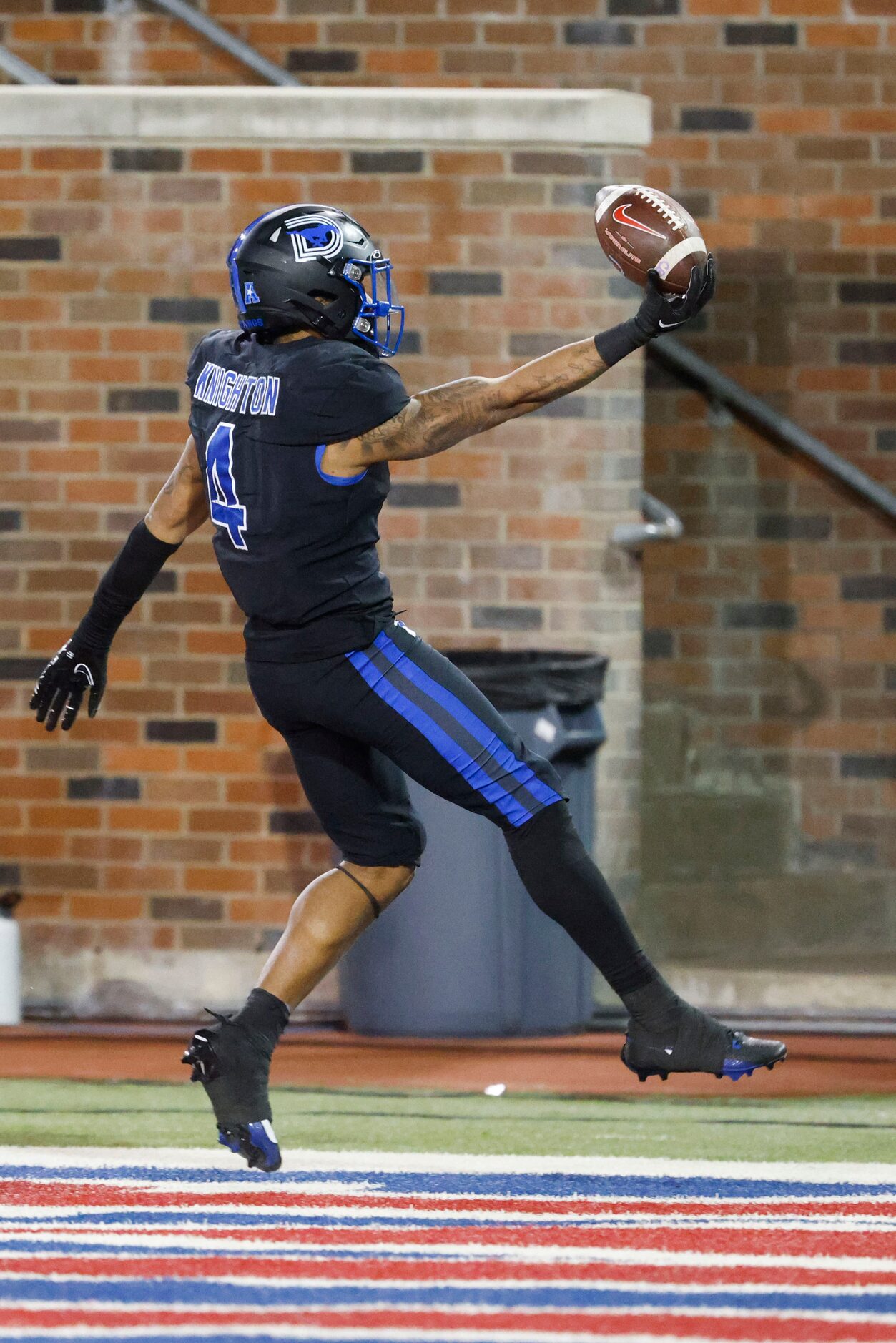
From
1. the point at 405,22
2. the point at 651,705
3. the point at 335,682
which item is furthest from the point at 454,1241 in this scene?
the point at 405,22

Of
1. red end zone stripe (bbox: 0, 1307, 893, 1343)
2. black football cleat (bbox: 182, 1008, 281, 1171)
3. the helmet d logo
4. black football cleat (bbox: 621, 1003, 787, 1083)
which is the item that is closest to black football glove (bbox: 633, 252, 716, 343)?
the helmet d logo

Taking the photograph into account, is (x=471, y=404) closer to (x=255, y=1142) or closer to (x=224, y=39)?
(x=255, y=1142)

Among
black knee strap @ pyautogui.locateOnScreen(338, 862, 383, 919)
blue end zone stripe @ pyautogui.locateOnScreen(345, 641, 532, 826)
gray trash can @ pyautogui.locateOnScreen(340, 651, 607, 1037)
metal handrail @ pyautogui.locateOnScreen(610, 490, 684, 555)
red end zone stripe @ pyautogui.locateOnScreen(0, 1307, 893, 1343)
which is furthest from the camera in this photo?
metal handrail @ pyautogui.locateOnScreen(610, 490, 684, 555)

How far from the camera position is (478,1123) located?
523 cm

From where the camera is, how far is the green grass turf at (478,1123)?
4.89 meters

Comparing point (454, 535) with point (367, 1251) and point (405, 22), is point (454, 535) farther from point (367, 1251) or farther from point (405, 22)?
point (367, 1251)

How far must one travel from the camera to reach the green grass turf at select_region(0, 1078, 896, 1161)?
4887mm

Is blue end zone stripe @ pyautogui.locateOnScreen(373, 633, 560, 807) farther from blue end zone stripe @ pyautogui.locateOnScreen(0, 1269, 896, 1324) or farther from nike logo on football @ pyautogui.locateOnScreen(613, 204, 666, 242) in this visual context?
blue end zone stripe @ pyautogui.locateOnScreen(0, 1269, 896, 1324)

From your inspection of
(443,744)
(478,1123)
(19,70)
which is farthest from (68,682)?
(19,70)

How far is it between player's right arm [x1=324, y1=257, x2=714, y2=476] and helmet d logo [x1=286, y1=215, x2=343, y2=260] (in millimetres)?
396

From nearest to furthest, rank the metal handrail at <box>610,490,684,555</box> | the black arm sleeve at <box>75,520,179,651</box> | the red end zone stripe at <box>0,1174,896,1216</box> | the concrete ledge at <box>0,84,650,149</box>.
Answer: the red end zone stripe at <box>0,1174,896,1216</box>, the black arm sleeve at <box>75,520,179,651</box>, the concrete ledge at <box>0,84,650,149</box>, the metal handrail at <box>610,490,684,555</box>

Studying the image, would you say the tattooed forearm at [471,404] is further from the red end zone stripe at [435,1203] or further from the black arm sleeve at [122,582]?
the red end zone stripe at [435,1203]

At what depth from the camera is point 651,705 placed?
7.84 meters

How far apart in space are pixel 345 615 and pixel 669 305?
960mm
